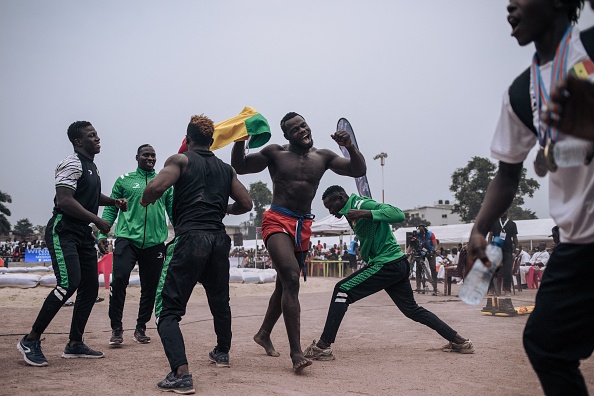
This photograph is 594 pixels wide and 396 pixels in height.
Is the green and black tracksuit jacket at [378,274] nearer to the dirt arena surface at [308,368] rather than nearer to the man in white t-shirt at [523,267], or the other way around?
the dirt arena surface at [308,368]

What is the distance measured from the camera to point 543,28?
7.06 ft

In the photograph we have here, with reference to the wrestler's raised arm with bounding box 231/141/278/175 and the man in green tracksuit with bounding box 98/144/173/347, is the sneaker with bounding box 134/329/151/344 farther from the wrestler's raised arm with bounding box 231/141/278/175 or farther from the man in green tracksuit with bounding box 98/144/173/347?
the wrestler's raised arm with bounding box 231/141/278/175

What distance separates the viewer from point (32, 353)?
15.3 feet

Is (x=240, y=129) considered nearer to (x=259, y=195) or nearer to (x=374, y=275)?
(x=374, y=275)

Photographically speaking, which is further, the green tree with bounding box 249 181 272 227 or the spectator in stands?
the green tree with bounding box 249 181 272 227

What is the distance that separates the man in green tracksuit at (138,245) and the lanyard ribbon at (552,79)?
4.43 metres

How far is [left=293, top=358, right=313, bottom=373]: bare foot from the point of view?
4.27 m

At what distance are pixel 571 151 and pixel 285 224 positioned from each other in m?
3.40

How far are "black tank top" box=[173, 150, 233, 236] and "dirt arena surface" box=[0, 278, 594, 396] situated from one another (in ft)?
3.95

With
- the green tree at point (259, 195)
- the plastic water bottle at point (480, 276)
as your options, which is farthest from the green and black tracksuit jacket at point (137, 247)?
the green tree at point (259, 195)

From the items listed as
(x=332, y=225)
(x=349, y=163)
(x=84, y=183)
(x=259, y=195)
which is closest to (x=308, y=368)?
(x=349, y=163)

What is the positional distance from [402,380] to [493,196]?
2250 mm

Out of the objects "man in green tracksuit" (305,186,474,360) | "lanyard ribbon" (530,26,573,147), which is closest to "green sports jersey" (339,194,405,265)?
"man in green tracksuit" (305,186,474,360)

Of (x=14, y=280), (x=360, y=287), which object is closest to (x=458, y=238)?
(x=14, y=280)
